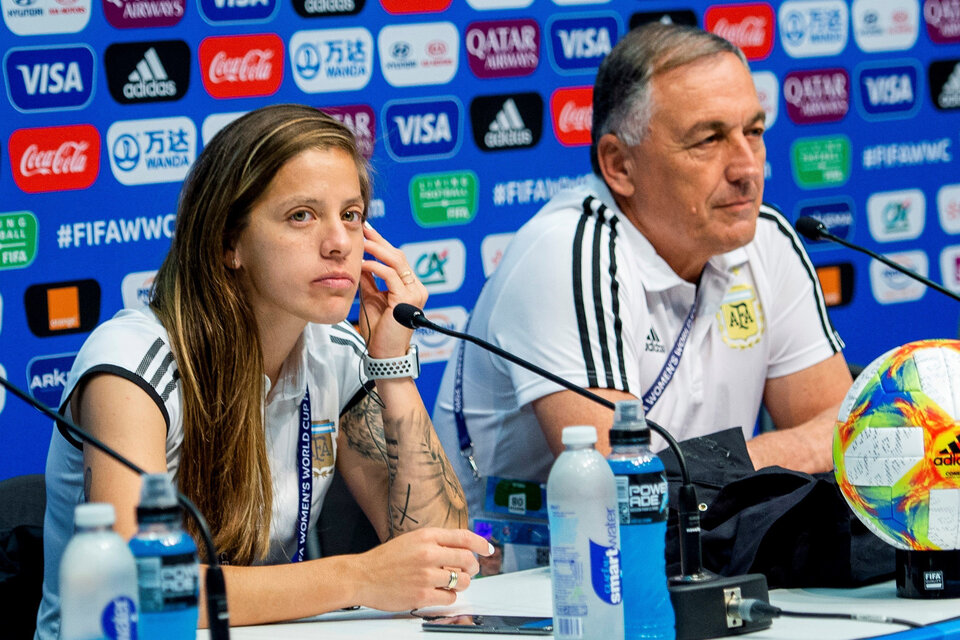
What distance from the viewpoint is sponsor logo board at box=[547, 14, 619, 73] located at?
3250 mm

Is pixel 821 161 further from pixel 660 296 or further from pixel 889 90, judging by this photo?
pixel 660 296

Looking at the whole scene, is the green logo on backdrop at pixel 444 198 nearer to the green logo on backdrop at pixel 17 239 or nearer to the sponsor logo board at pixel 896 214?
the green logo on backdrop at pixel 17 239

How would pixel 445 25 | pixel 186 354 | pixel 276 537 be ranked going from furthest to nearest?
1. pixel 445 25
2. pixel 276 537
3. pixel 186 354

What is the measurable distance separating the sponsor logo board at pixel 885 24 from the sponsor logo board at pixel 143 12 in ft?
6.52

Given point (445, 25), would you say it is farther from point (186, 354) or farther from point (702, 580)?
point (702, 580)

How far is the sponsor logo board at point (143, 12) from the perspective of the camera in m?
2.72

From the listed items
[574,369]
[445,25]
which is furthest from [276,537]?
[445,25]

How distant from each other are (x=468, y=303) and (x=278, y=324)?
119cm

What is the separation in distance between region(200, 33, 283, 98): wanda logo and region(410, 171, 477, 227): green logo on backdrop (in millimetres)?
430

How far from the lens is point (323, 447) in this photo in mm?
2135

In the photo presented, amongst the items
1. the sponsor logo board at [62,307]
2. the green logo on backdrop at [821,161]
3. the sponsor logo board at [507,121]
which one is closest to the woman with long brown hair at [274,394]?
the sponsor logo board at [62,307]

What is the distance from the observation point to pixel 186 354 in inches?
74.0

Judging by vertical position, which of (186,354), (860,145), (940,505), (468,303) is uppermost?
(860,145)

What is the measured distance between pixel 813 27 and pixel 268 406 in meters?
2.26
